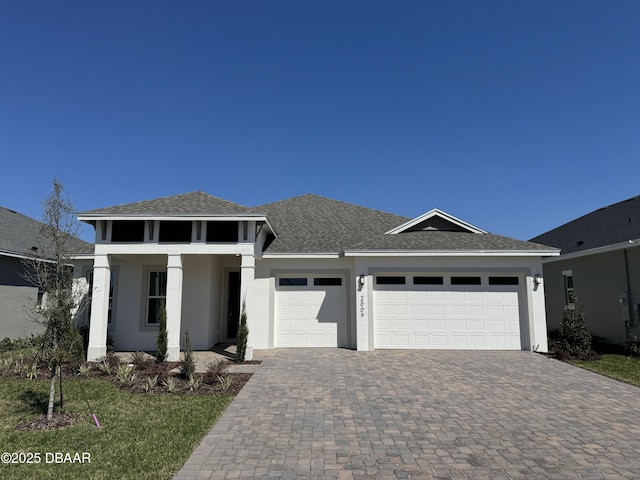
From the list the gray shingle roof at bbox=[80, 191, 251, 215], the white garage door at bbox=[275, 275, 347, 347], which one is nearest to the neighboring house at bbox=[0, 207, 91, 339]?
the gray shingle roof at bbox=[80, 191, 251, 215]

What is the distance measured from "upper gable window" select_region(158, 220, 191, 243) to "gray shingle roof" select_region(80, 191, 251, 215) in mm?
412

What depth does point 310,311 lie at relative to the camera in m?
13.2

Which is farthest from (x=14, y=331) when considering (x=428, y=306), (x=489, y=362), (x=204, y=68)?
(x=489, y=362)

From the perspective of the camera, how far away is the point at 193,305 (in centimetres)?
1268

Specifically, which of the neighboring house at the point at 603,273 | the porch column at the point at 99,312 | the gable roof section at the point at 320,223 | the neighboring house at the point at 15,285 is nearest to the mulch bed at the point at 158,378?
the porch column at the point at 99,312

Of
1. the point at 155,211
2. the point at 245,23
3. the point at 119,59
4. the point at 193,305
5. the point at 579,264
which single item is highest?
the point at 245,23

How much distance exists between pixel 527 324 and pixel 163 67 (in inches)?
590

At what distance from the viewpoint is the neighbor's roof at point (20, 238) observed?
14.4 m

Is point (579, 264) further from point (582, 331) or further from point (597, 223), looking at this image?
point (582, 331)

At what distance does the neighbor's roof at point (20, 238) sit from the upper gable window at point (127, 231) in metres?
3.04

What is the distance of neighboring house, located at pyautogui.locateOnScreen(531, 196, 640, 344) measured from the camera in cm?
1320

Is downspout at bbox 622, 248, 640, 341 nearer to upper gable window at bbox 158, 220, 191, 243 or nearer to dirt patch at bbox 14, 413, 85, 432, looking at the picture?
upper gable window at bbox 158, 220, 191, 243

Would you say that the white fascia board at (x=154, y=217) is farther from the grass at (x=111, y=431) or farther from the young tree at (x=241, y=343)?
the grass at (x=111, y=431)

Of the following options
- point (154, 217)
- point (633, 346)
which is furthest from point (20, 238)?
point (633, 346)
